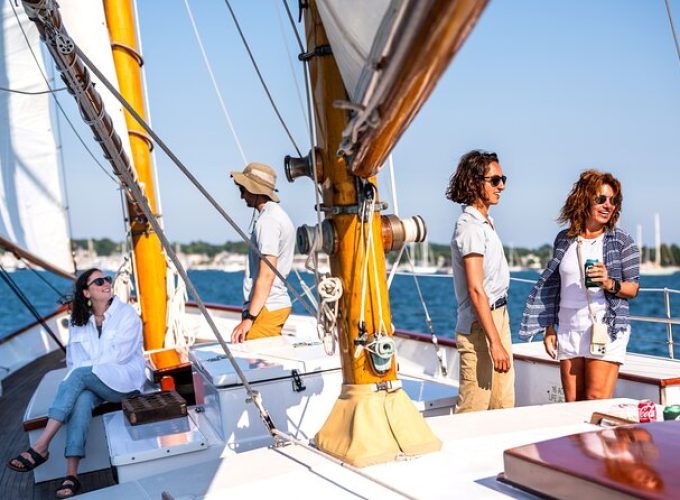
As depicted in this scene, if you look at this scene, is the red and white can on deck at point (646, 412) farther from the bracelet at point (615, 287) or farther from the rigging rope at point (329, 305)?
the rigging rope at point (329, 305)

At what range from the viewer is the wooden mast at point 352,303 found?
2.24 meters

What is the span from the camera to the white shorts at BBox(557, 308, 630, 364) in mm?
3041

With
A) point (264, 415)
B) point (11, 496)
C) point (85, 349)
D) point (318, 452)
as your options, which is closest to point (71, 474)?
point (11, 496)

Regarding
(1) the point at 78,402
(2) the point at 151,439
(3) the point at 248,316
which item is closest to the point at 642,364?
(3) the point at 248,316

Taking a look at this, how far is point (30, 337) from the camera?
29.4 feet

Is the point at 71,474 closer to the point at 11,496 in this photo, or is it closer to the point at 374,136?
the point at 11,496

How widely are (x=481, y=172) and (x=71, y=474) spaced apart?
2.40 metres

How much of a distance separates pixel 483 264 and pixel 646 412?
985 mm

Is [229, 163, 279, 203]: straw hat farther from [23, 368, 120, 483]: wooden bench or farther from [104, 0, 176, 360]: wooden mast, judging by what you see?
[104, 0, 176, 360]: wooden mast

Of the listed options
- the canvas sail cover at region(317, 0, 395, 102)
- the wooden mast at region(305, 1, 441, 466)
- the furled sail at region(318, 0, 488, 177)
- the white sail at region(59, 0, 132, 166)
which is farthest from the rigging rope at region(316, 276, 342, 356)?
the white sail at region(59, 0, 132, 166)

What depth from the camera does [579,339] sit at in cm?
309

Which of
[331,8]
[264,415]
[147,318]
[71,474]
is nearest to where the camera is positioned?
[331,8]

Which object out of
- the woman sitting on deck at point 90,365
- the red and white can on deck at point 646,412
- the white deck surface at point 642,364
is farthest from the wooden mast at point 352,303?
the woman sitting on deck at point 90,365

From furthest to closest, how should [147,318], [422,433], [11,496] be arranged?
[147,318] → [11,496] → [422,433]
